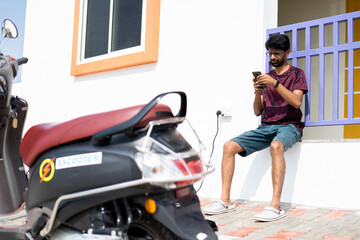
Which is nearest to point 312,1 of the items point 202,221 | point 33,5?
point 33,5

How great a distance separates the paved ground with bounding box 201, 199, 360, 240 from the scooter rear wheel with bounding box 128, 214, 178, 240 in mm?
1093

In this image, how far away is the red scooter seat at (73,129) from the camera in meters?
1.88

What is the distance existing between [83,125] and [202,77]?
2.74m

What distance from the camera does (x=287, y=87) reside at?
365 cm

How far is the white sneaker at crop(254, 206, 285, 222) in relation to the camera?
3.19 metres

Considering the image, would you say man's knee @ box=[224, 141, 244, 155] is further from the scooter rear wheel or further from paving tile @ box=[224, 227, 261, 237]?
the scooter rear wheel

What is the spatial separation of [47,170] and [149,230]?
1.85ft

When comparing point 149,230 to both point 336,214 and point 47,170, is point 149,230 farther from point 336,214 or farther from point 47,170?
point 336,214

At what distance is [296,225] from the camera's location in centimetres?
306

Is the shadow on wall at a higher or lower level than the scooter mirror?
lower

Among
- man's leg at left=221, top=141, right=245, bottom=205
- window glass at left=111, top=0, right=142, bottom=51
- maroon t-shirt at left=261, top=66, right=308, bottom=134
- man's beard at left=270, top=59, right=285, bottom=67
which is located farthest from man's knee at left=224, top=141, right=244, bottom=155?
window glass at left=111, top=0, right=142, bottom=51

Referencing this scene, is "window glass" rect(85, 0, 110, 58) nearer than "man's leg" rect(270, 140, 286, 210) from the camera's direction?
No

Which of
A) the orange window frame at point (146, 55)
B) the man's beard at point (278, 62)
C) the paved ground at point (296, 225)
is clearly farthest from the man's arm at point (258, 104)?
the orange window frame at point (146, 55)

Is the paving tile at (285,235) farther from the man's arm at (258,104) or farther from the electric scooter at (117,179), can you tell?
the man's arm at (258,104)
